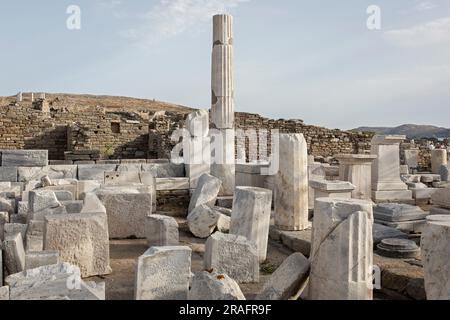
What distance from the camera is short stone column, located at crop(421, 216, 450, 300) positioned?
3.57 meters

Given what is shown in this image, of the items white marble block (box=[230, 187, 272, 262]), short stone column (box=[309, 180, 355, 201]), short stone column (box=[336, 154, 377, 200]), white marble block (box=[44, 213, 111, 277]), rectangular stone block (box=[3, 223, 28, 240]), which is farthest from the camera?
short stone column (box=[336, 154, 377, 200])

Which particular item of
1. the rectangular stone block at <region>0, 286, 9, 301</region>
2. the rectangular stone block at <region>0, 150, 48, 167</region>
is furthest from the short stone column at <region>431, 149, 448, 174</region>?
the rectangular stone block at <region>0, 286, 9, 301</region>

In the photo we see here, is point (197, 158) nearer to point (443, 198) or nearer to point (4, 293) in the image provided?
point (443, 198)

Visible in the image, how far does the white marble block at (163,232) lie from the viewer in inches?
226

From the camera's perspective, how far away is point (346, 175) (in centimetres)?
938

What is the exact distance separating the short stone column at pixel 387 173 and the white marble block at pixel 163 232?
5.70 metres

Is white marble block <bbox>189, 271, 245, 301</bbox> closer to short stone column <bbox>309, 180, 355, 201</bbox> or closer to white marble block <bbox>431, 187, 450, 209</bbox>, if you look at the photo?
short stone column <bbox>309, 180, 355, 201</bbox>

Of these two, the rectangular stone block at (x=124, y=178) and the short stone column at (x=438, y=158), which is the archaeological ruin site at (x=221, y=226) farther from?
the short stone column at (x=438, y=158)

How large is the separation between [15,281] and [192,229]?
3466 mm

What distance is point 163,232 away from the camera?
5766mm

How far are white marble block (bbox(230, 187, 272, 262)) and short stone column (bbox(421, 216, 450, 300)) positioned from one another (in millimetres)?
2266

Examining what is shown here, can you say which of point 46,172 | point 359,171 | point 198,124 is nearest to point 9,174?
point 46,172
